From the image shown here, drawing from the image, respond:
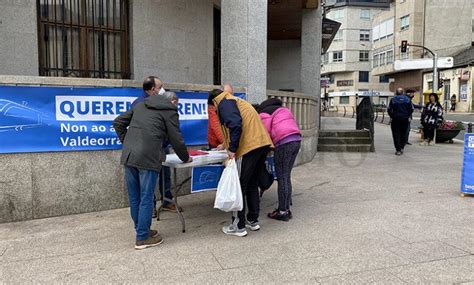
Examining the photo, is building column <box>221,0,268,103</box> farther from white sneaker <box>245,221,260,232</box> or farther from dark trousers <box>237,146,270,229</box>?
white sneaker <box>245,221,260,232</box>

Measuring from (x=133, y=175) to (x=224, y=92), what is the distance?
137cm

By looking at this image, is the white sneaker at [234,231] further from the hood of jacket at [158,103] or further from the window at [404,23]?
the window at [404,23]

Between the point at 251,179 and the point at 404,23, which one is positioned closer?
the point at 251,179

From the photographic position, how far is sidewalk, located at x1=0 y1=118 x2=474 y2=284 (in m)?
3.99

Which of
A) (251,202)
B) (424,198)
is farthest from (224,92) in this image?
(424,198)

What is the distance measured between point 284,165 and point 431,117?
10.4 meters

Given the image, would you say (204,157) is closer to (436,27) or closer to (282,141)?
(282,141)

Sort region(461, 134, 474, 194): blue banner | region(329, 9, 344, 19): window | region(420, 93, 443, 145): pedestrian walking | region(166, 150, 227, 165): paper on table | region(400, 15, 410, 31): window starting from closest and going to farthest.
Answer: region(166, 150, 227, 165): paper on table
region(461, 134, 474, 194): blue banner
region(420, 93, 443, 145): pedestrian walking
region(400, 15, 410, 31): window
region(329, 9, 344, 19): window

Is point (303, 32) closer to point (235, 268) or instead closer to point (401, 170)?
point (401, 170)

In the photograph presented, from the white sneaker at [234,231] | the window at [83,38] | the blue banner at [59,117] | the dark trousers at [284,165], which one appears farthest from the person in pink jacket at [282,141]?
the window at [83,38]

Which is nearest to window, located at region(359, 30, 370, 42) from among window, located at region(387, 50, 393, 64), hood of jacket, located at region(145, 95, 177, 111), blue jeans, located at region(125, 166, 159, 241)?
window, located at region(387, 50, 393, 64)

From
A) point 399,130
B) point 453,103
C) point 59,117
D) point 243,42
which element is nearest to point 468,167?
point 243,42

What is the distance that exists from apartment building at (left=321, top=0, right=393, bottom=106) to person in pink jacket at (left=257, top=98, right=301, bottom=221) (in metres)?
71.5

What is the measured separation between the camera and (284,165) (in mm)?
5621
